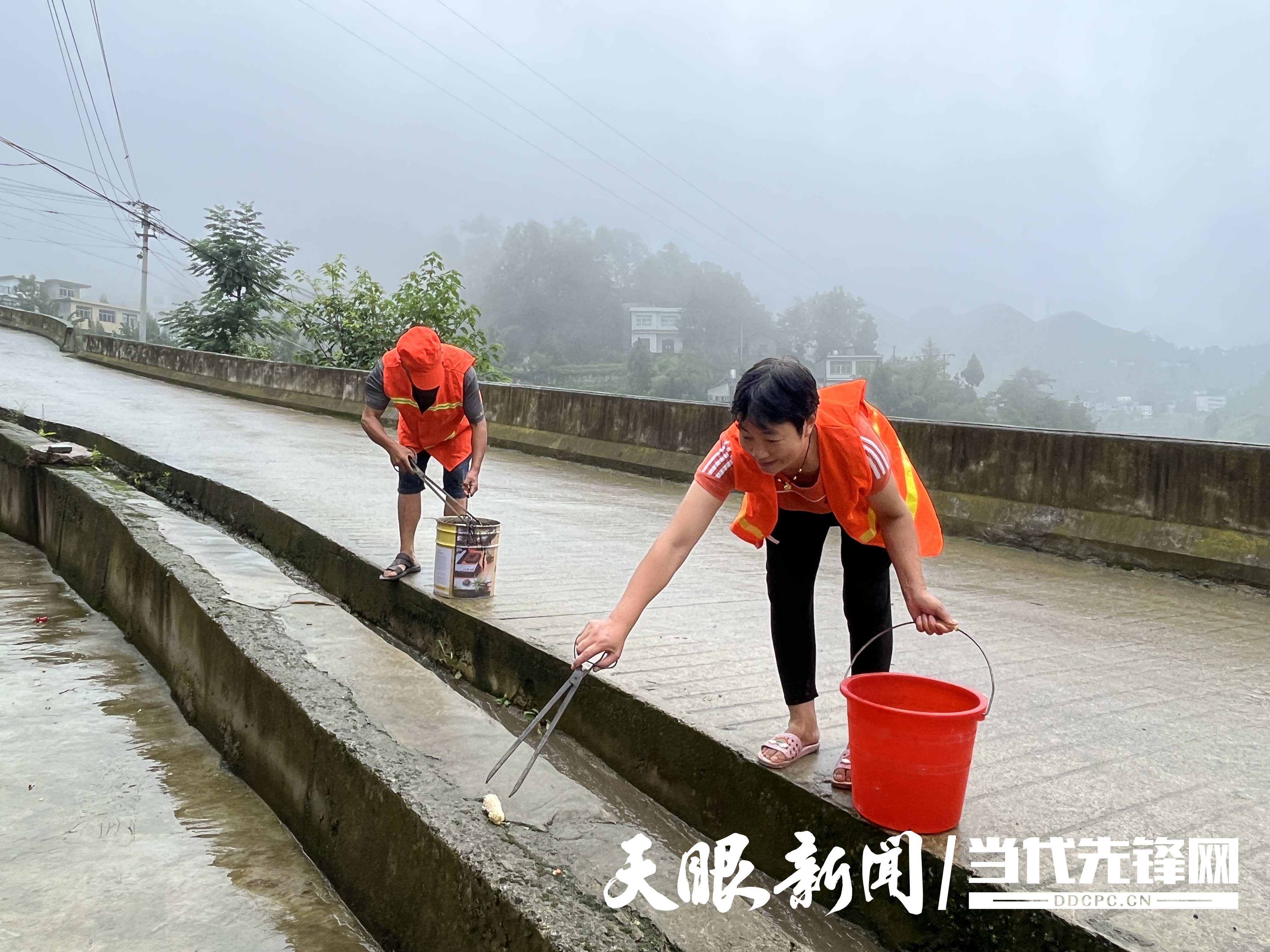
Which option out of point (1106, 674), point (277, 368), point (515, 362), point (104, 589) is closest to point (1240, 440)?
point (1106, 674)

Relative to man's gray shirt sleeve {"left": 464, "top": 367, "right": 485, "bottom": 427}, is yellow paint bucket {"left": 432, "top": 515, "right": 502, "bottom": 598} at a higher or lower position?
lower

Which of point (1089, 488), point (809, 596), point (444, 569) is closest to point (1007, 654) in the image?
point (809, 596)

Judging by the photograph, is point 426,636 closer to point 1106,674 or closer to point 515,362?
point 1106,674

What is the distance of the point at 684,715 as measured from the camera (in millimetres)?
3645

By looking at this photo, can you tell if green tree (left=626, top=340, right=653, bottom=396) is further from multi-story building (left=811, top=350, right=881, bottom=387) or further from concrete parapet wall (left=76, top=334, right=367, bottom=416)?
concrete parapet wall (left=76, top=334, right=367, bottom=416)

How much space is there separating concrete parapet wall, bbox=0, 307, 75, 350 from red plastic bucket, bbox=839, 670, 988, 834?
111ft

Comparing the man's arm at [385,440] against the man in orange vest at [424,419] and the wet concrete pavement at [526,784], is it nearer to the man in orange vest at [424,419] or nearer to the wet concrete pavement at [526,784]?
the man in orange vest at [424,419]

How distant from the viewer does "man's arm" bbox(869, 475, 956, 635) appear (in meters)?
2.82

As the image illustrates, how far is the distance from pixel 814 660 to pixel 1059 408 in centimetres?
1145

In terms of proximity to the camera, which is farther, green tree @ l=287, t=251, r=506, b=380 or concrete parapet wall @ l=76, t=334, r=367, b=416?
green tree @ l=287, t=251, r=506, b=380

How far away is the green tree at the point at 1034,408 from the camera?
32.8ft

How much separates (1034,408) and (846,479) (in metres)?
10.4

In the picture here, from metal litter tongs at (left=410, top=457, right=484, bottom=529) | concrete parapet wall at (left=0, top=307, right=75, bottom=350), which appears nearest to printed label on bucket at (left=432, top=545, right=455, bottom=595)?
metal litter tongs at (left=410, top=457, right=484, bottom=529)

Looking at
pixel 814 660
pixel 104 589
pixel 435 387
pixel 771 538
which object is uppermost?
pixel 435 387
